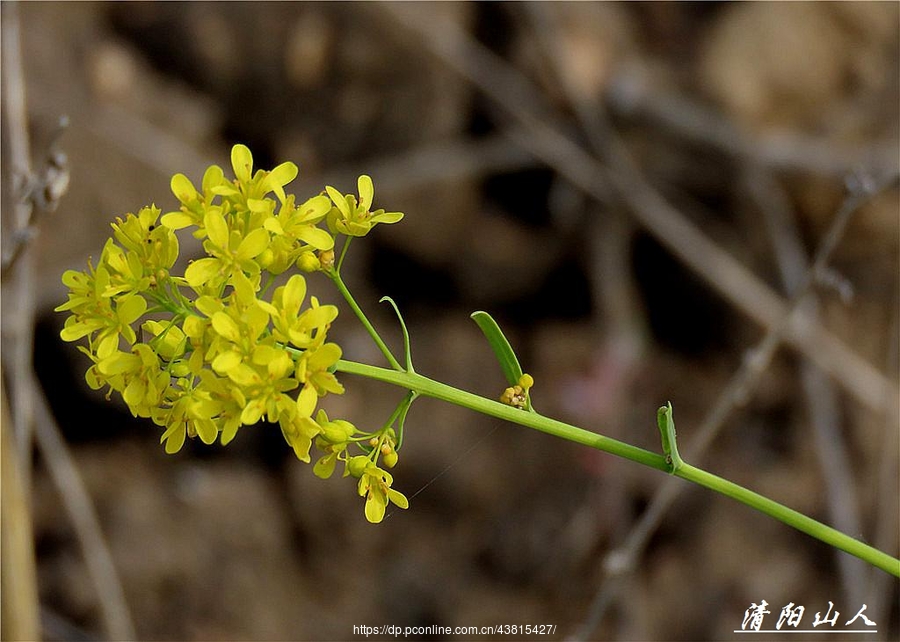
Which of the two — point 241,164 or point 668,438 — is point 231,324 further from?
point 668,438

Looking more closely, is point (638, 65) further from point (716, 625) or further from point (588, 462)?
point (716, 625)

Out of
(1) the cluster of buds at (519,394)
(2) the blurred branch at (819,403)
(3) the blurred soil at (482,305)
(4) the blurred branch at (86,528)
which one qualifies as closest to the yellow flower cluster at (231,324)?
(1) the cluster of buds at (519,394)

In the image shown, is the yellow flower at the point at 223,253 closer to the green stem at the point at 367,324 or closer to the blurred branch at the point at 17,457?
the green stem at the point at 367,324

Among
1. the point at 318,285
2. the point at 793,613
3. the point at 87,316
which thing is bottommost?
the point at 87,316

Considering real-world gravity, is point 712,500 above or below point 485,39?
below

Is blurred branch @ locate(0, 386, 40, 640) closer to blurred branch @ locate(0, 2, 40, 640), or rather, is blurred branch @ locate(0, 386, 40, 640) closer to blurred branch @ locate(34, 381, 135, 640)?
blurred branch @ locate(0, 2, 40, 640)

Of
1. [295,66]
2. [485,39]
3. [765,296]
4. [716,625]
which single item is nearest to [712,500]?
[716,625]

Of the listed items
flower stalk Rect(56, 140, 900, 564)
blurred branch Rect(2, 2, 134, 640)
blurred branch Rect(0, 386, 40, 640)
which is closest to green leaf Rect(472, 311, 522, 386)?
flower stalk Rect(56, 140, 900, 564)
